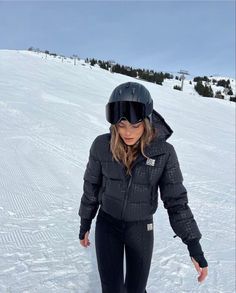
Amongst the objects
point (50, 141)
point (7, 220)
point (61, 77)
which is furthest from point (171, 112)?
point (7, 220)

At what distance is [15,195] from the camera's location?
18.5ft

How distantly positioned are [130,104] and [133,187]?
0.51 metres

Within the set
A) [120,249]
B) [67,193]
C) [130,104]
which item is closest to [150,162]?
[130,104]

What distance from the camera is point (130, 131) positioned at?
2.34 meters

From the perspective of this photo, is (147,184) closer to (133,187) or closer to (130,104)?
(133,187)

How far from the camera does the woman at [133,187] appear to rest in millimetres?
2338

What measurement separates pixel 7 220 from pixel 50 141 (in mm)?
4305

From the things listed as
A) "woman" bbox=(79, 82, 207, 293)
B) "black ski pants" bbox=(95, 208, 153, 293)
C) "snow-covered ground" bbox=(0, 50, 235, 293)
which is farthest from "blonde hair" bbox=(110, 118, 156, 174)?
"snow-covered ground" bbox=(0, 50, 235, 293)

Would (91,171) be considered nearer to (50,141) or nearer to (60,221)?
(60,221)

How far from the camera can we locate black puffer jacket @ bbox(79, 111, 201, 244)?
2.38 metres

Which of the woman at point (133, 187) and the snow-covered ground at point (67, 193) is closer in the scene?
the woman at point (133, 187)

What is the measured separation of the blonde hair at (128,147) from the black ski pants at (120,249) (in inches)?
14.9

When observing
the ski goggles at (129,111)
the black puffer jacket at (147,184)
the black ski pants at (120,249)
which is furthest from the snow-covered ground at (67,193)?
the ski goggles at (129,111)

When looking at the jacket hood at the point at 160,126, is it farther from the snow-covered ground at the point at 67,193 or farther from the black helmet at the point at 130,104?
the snow-covered ground at the point at 67,193
